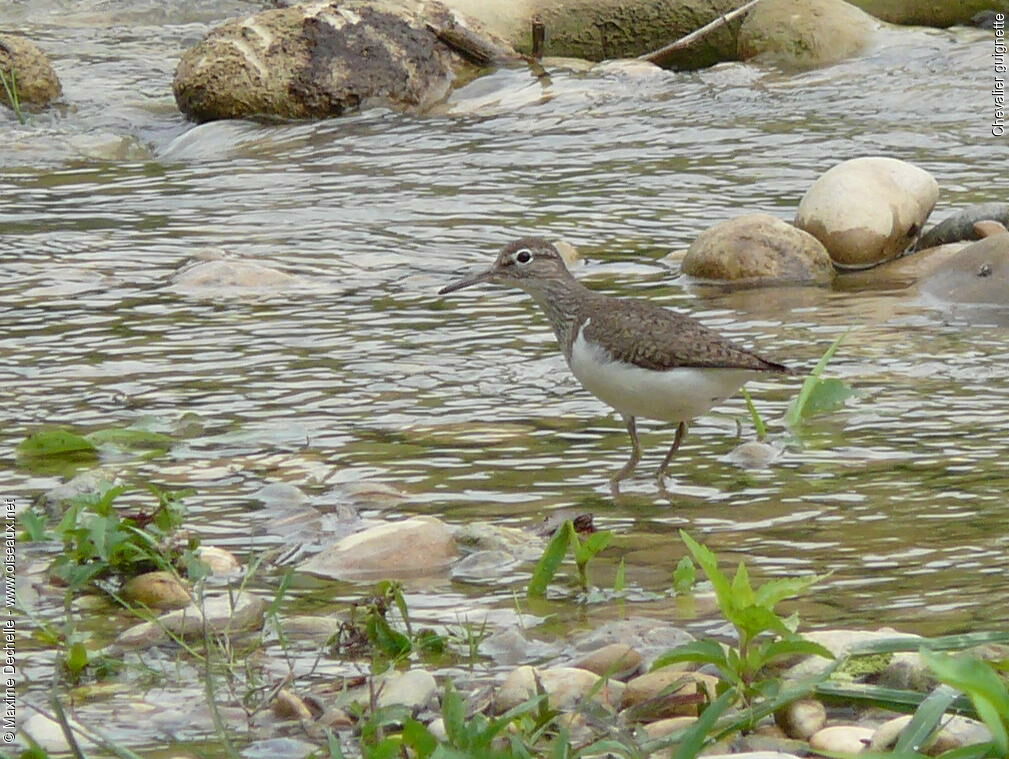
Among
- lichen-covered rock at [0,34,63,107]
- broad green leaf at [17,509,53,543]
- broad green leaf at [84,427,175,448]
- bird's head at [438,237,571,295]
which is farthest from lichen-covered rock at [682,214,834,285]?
lichen-covered rock at [0,34,63,107]

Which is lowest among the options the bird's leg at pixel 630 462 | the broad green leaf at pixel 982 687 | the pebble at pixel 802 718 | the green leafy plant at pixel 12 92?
the bird's leg at pixel 630 462

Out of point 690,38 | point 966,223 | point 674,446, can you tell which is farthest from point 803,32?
point 674,446

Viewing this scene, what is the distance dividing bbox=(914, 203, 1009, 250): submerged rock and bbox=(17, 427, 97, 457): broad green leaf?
4.98m

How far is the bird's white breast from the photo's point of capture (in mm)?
6074

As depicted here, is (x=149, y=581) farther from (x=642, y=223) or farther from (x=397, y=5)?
(x=397, y=5)

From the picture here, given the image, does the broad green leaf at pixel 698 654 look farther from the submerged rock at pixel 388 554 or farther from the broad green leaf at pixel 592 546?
the submerged rock at pixel 388 554

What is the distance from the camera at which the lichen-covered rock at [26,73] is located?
45.6ft

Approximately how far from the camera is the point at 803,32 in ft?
47.9

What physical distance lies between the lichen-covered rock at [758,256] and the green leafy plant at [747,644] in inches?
198

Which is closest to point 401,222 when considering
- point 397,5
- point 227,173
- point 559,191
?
point 559,191

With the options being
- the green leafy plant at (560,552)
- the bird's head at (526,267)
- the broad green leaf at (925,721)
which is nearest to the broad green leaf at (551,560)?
the green leafy plant at (560,552)

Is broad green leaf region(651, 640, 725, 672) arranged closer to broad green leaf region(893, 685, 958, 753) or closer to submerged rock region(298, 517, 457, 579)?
broad green leaf region(893, 685, 958, 753)

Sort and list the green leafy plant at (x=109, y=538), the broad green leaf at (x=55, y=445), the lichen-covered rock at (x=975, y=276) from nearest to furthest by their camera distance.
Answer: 1. the green leafy plant at (x=109, y=538)
2. the broad green leaf at (x=55, y=445)
3. the lichen-covered rock at (x=975, y=276)

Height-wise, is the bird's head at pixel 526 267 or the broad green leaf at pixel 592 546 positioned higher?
the bird's head at pixel 526 267
